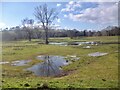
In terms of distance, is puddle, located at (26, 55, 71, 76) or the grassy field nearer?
the grassy field

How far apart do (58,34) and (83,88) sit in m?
149

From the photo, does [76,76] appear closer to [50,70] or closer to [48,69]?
[50,70]

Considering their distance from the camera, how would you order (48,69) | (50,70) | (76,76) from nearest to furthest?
(76,76) < (50,70) < (48,69)

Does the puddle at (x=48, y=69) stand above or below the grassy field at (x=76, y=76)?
below

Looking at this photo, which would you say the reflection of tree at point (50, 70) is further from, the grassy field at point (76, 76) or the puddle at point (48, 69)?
the grassy field at point (76, 76)

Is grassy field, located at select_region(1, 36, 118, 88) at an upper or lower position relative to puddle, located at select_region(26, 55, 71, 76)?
upper

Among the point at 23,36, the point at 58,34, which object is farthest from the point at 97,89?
the point at 58,34

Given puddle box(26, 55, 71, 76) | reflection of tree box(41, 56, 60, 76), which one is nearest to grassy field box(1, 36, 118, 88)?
puddle box(26, 55, 71, 76)

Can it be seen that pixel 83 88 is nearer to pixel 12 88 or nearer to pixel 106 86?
pixel 106 86

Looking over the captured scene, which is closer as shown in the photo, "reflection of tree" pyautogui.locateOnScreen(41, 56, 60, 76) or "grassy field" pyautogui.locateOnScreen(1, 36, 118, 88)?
"grassy field" pyautogui.locateOnScreen(1, 36, 118, 88)

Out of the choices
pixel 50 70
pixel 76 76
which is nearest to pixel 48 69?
pixel 50 70

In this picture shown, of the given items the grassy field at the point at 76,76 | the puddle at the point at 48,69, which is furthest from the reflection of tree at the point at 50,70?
the grassy field at the point at 76,76

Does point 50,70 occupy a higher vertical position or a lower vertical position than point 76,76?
lower

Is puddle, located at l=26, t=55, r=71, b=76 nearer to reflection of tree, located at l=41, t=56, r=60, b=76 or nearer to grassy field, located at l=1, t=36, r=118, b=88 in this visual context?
reflection of tree, located at l=41, t=56, r=60, b=76
